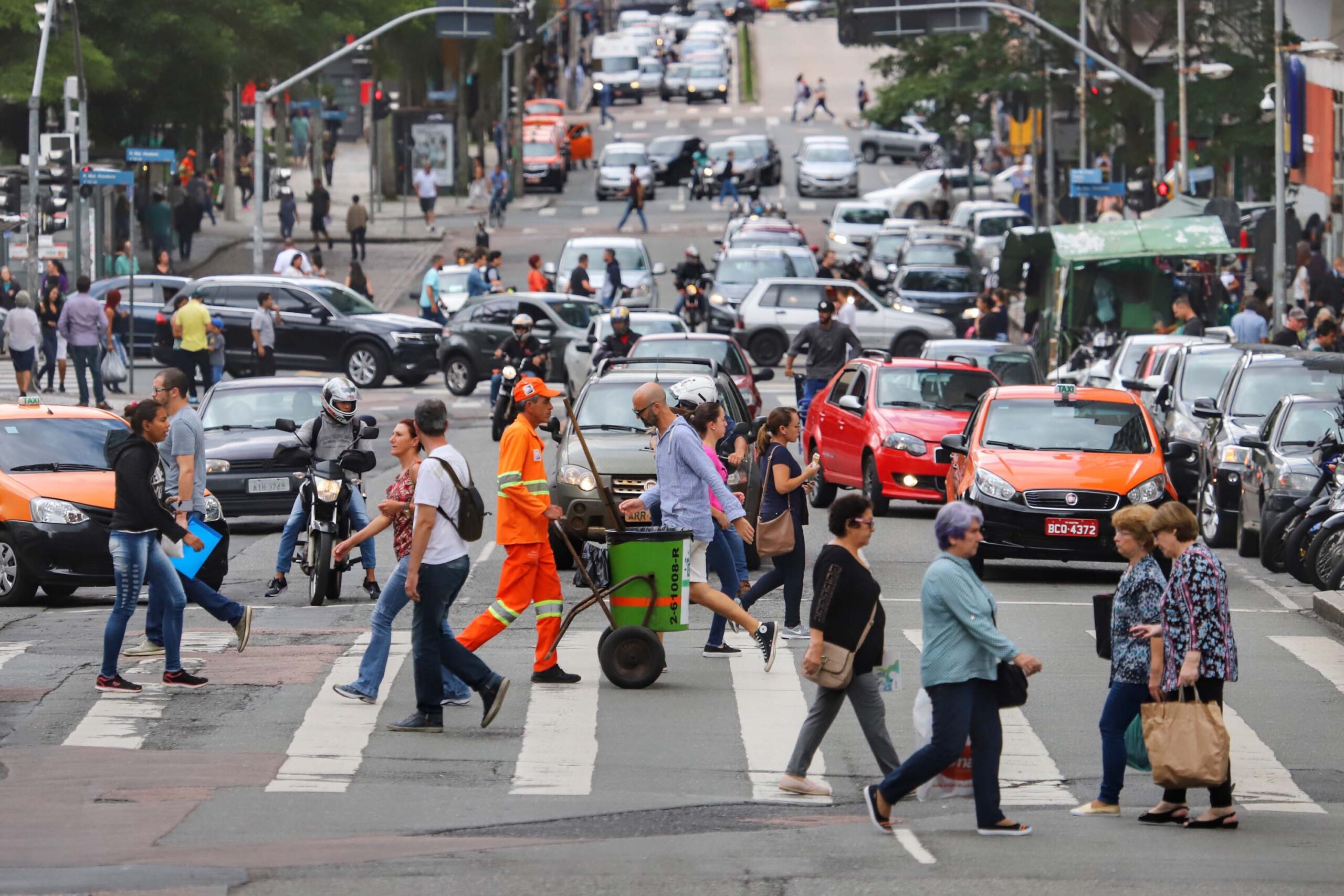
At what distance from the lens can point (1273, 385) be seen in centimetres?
2195

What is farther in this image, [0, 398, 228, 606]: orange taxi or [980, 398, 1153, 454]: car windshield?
[980, 398, 1153, 454]: car windshield

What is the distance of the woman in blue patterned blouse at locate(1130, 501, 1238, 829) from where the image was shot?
980cm

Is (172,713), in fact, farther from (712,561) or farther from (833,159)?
(833,159)

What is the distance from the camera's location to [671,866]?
892cm

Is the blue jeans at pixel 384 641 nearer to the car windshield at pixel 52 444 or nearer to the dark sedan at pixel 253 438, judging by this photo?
the car windshield at pixel 52 444

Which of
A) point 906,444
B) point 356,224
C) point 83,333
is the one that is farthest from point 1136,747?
point 356,224

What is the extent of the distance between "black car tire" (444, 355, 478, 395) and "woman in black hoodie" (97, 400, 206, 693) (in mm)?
23574

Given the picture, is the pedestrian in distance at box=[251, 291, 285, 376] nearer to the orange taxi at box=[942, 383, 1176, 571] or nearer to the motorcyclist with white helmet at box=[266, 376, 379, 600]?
the orange taxi at box=[942, 383, 1176, 571]

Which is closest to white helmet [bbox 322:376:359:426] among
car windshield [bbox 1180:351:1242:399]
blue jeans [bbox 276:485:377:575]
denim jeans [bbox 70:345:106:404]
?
blue jeans [bbox 276:485:377:575]

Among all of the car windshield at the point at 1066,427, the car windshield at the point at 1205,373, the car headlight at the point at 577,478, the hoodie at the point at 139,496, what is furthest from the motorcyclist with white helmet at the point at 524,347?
the hoodie at the point at 139,496

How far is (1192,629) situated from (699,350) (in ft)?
58.4

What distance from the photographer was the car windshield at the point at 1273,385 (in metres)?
21.7

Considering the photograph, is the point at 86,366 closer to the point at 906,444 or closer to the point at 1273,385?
the point at 906,444

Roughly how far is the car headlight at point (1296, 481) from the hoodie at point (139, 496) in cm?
1001
